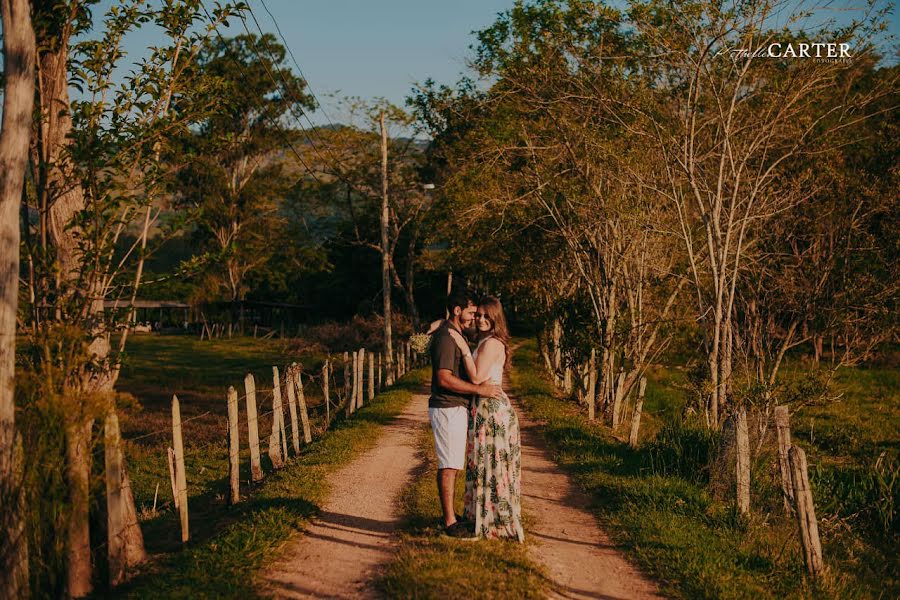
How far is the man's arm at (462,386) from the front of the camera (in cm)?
656

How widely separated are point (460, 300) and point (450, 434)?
118cm

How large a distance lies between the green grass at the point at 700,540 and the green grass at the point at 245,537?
326cm

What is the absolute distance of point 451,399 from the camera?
6734 millimetres

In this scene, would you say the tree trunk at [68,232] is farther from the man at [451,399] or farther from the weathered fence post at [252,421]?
the weathered fence post at [252,421]

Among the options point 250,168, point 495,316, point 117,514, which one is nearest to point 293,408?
point 117,514

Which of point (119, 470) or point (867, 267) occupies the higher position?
point (867, 267)

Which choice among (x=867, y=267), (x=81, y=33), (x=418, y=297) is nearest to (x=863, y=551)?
(x=81, y=33)

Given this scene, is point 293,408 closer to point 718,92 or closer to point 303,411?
point 303,411

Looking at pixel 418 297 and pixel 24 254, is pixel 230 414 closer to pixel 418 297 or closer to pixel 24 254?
pixel 24 254

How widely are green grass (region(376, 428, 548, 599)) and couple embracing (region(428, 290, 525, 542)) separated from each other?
0.25 metres

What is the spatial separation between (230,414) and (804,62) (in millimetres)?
10235

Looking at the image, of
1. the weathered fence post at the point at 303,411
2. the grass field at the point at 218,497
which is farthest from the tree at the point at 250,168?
the weathered fence post at the point at 303,411

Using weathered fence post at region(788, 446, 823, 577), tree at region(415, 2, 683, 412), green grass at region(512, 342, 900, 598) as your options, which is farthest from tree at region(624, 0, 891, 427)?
weathered fence post at region(788, 446, 823, 577)

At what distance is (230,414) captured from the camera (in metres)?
9.98
